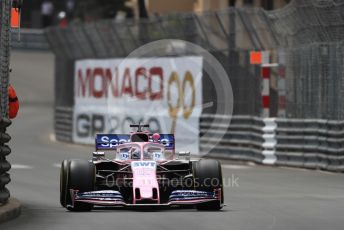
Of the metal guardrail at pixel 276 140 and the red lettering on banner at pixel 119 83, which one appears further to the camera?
the red lettering on banner at pixel 119 83

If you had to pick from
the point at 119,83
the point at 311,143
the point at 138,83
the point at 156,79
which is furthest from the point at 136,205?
the point at 119,83

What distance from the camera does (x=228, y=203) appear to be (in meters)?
16.9

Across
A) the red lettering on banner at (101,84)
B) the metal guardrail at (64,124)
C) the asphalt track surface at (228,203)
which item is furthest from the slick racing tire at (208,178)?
the metal guardrail at (64,124)

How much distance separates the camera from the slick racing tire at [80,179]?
15.2 meters

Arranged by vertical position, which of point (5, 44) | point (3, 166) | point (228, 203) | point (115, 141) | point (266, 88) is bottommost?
point (228, 203)

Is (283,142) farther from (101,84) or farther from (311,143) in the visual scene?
(101,84)

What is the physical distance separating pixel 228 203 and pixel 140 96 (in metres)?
15.9

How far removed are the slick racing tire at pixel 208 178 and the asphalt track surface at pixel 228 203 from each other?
0.73 feet

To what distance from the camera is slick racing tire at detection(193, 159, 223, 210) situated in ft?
50.6

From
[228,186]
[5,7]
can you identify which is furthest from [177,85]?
[5,7]

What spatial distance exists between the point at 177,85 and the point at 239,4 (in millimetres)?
20411

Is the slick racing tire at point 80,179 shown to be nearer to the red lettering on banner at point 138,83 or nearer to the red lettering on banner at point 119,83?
the red lettering on banner at point 119,83

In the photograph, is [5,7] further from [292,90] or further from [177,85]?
[177,85]

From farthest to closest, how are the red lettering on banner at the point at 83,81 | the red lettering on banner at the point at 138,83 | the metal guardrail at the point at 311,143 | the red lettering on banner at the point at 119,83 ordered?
the red lettering on banner at the point at 83,81, the red lettering on banner at the point at 138,83, the red lettering on banner at the point at 119,83, the metal guardrail at the point at 311,143
